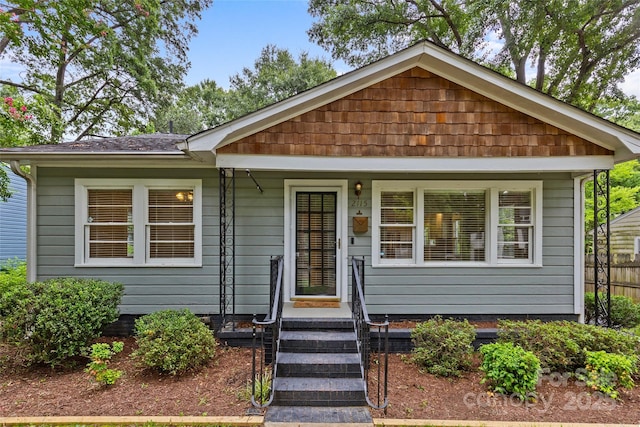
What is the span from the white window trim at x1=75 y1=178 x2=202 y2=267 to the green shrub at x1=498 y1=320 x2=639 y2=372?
4.98 m

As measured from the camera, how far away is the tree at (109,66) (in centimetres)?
940

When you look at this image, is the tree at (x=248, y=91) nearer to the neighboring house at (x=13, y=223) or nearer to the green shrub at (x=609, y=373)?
the neighboring house at (x=13, y=223)

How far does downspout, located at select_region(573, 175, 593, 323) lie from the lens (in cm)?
546

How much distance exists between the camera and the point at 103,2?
977 cm

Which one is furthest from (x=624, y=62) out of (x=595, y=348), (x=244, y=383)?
(x=244, y=383)

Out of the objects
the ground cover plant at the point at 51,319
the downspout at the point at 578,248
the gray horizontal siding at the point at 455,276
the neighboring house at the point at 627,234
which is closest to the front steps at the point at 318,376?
the gray horizontal siding at the point at 455,276

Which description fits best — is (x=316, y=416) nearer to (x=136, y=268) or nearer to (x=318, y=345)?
(x=318, y=345)

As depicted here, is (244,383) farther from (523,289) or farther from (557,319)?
(557,319)

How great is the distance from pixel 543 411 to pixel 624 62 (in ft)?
37.6

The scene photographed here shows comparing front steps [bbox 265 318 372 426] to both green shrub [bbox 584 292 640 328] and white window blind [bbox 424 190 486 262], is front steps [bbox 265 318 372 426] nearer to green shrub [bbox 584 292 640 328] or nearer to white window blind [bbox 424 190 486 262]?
white window blind [bbox 424 190 486 262]

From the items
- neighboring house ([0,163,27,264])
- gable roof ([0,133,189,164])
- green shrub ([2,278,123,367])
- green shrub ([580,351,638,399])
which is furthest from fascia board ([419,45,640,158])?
neighboring house ([0,163,27,264])

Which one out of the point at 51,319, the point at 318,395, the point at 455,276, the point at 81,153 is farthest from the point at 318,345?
the point at 81,153

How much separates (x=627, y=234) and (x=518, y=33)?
10360mm

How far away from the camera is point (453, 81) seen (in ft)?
15.3
